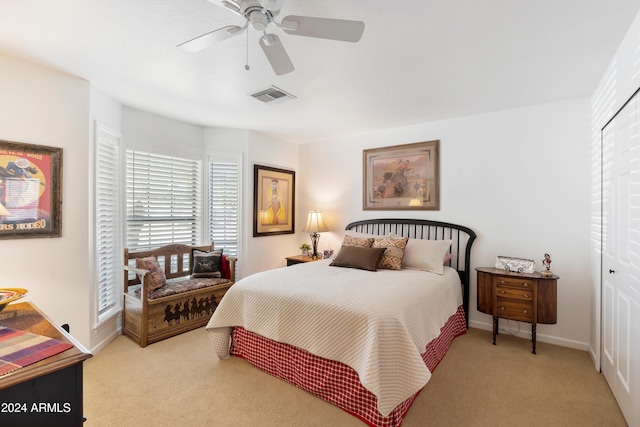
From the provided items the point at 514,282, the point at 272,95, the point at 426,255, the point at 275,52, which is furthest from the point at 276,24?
the point at 514,282

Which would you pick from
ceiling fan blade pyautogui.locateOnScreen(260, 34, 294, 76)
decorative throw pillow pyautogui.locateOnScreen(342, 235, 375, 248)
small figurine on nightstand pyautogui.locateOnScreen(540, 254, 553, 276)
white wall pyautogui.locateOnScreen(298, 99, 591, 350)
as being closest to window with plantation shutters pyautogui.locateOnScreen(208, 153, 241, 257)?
decorative throw pillow pyautogui.locateOnScreen(342, 235, 375, 248)

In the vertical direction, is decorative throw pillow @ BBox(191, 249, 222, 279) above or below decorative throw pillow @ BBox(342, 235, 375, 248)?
below

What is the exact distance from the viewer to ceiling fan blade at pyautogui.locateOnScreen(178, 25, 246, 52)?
160 cm

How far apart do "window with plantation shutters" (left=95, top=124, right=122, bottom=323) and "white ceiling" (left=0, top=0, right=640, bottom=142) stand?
1.83ft

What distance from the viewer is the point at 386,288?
8.38 feet

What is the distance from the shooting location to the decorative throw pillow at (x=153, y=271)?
11.1ft

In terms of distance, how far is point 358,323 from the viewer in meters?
2.06

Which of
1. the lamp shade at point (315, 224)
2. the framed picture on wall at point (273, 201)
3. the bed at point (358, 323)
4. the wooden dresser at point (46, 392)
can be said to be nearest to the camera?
the wooden dresser at point (46, 392)

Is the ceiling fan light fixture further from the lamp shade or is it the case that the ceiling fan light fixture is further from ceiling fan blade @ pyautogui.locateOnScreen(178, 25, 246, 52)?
the lamp shade

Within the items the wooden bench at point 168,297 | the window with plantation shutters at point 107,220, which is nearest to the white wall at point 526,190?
the wooden bench at point 168,297

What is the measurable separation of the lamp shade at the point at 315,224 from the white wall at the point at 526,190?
3.47 feet

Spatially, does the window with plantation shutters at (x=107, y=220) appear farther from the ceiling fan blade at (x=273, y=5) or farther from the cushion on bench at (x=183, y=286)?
the ceiling fan blade at (x=273, y=5)

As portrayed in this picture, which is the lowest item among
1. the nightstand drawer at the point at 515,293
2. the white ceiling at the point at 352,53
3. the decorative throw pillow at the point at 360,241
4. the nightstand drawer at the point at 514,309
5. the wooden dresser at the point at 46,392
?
the nightstand drawer at the point at 514,309

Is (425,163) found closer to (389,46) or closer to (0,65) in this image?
(389,46)
